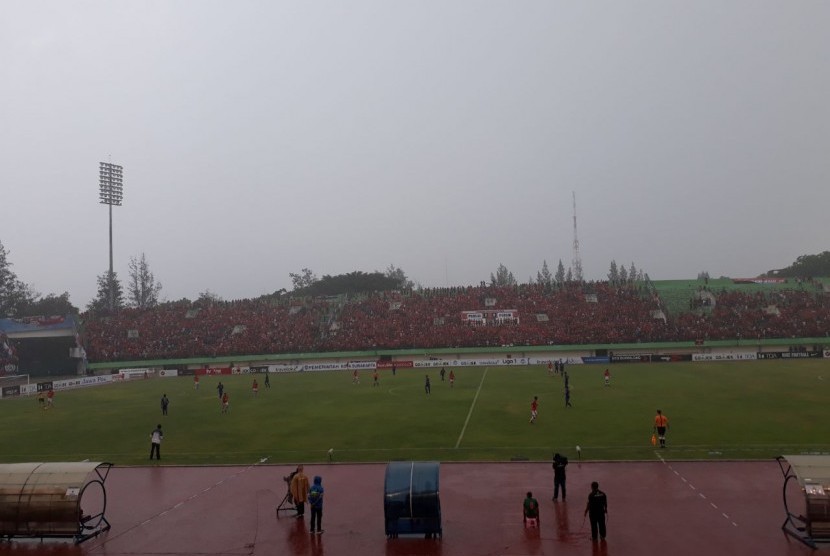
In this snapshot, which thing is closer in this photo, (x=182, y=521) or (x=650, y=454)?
(x=182, y=521)

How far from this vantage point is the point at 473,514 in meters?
15.6

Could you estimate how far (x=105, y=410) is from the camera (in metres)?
37.8

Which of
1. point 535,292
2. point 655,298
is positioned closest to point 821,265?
point 655,298

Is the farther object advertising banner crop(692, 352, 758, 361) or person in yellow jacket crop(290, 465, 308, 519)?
advertising banner crop(692, 352, 758, 361)

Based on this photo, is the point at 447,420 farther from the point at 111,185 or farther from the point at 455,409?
the point at 111,185

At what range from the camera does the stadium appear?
1516 cm

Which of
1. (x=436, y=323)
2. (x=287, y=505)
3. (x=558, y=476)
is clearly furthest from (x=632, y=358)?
(x=287, y=505)

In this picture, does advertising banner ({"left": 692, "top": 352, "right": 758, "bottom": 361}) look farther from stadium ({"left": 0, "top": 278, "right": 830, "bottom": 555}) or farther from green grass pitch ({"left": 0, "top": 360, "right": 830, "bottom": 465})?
green grass pitch ({"left": 0, "top": 360, "right": 830, "bottom": 465})

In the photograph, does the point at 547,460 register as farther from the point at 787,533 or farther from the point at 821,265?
the point at 821,265

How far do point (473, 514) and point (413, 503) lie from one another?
250cm

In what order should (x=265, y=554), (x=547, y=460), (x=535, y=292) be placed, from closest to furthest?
(x=265, y=554)
(x=547, y=460)
(x=535, y=292)

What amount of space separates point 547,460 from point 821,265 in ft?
439

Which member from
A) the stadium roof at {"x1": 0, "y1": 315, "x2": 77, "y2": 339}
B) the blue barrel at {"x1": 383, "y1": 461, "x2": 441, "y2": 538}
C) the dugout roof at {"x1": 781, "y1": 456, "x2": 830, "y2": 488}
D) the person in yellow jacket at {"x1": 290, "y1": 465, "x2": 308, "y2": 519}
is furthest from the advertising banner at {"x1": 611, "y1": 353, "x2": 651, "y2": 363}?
the stadium roof at {"x1": 0, "y1": 315, "x2": 77, "y2": 339}

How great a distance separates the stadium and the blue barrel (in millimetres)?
447
